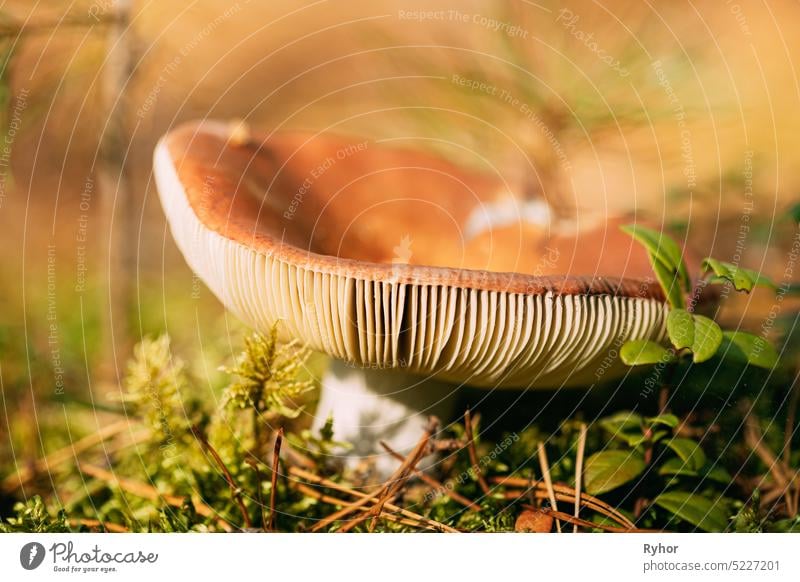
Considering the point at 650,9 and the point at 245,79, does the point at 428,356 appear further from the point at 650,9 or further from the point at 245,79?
the point at 245,79

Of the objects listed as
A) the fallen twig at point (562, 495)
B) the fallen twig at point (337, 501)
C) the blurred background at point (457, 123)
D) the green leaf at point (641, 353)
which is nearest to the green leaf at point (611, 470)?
the fallen twig at point (562, 495)

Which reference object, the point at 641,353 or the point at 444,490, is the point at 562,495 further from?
the point at 641,353

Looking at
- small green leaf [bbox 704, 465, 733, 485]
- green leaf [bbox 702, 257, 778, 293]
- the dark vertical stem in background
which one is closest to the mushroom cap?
green leaf [bbox 702, 257, 778, 293]

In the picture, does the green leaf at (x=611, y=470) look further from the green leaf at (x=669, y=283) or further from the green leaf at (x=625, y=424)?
the green leaf at (x=669, y=283)

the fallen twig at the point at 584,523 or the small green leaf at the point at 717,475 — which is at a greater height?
the small green leaf at the point at 717,475
